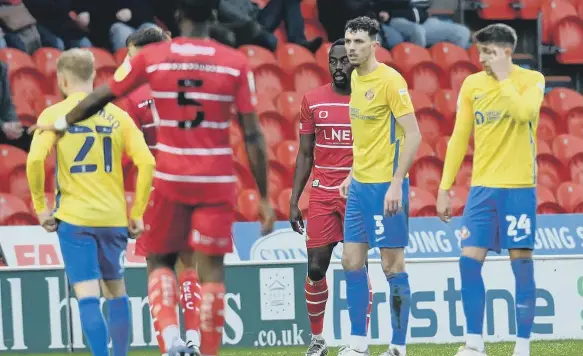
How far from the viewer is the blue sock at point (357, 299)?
25.0ft

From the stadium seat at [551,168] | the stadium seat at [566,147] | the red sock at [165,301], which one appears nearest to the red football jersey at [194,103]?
the red sock at [165,301]

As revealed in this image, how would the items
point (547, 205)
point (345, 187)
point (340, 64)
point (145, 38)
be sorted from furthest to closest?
1. point (547, 205)
2. point (340, 64)
3. point (345, 187)
4. point (145, 38)

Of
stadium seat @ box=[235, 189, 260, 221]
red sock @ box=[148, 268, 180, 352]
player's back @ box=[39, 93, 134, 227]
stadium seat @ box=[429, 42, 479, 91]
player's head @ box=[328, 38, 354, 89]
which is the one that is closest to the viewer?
red sock @ box=[148, 268, 180, 352]

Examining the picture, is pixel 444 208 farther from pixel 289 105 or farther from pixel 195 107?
pixel 289 105

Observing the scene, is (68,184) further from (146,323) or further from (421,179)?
(421,179)

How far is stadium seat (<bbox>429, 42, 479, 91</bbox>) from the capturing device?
15.1 metres

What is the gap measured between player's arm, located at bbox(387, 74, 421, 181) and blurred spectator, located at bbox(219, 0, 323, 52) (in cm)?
674

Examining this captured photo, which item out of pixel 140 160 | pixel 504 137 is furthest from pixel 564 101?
pixel 140 160

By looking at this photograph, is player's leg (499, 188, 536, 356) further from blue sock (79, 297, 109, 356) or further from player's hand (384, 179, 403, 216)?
blue sock (79, 297, 109, 356)

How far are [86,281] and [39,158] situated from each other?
2.20 feet

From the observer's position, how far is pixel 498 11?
16.5 m

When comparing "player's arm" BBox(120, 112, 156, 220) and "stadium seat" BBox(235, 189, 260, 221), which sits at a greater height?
"player's arm" BBox(120, 112, 156, 220)

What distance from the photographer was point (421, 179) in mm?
13539

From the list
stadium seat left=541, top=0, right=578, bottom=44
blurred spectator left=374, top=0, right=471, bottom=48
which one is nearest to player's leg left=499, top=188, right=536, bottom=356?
blurred spectator left=374, top=0, right=471, bottom=48
